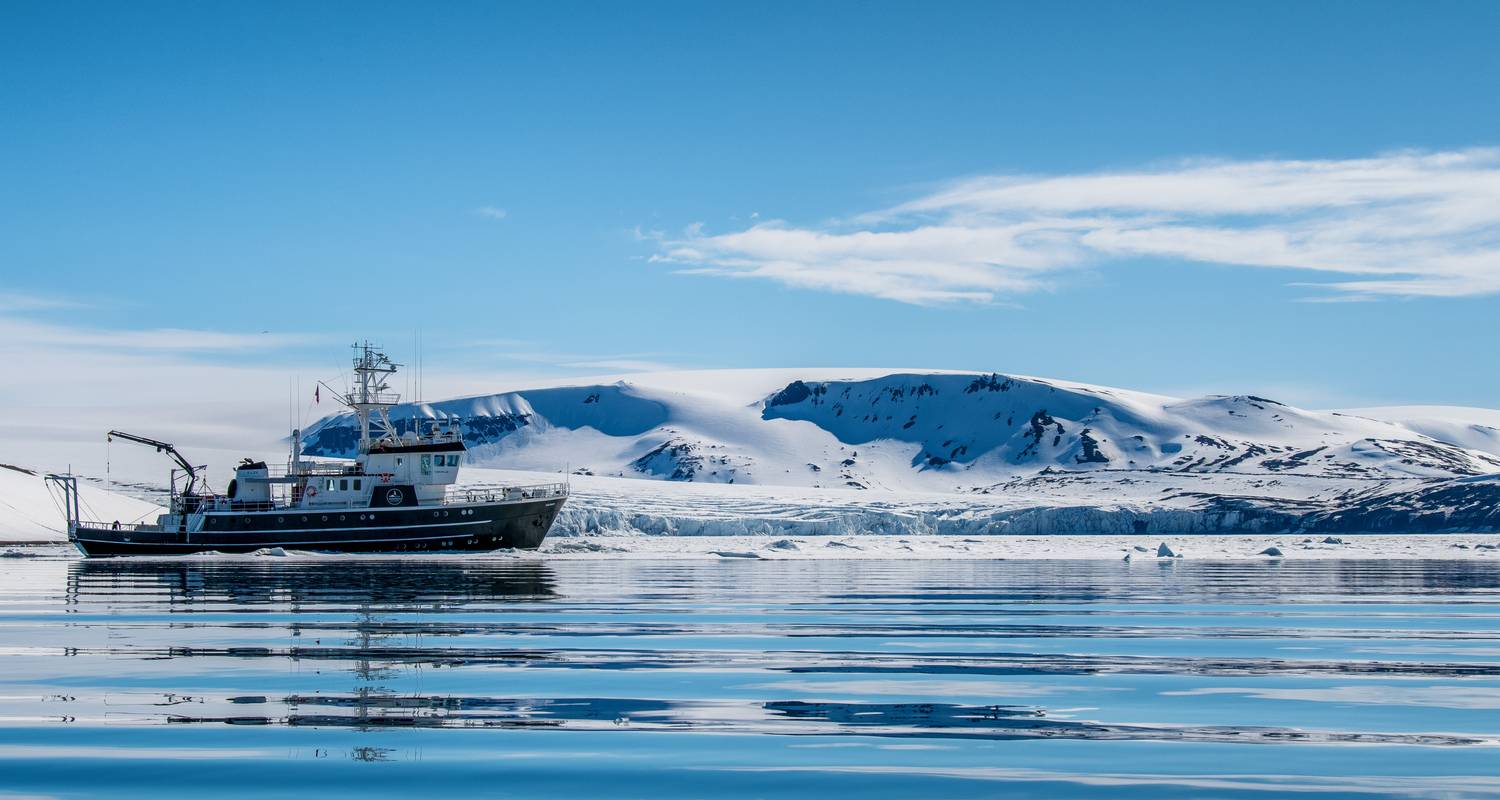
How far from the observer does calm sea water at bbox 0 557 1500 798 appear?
23.2ft

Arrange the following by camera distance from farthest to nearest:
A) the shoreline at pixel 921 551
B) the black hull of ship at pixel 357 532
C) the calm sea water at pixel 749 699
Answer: the black hull of ship at pixel 357 532 → the shoreline at pixel 921 551 → the calm sea water at pixel 749 699

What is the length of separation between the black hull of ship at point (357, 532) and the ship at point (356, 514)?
4cm

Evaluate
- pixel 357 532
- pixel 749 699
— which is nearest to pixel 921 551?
pixel 357 532

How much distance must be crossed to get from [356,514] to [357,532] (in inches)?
27.7

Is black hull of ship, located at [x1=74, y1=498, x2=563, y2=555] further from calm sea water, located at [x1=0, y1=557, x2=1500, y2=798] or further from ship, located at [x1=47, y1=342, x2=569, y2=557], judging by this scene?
calm sea water, located at [x1=0, y1=557, x2=1500, y2=798]

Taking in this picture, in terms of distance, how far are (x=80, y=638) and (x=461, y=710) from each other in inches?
278

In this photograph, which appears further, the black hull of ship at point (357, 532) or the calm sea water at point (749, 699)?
the black hull of ship at point (357, 532)

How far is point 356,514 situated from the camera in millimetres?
55406

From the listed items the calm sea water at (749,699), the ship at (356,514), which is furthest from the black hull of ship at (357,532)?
the calm sea water at (749,699)

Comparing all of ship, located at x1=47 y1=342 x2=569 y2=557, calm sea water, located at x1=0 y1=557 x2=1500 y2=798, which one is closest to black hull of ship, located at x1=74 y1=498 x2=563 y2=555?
ship, located at x1=47 y1=342 x2=569 y2=557

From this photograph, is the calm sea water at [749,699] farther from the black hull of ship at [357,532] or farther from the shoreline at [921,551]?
the black hull of ship at [357,532]

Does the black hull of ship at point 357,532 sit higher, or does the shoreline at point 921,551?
the black hull of ship at point 357,532

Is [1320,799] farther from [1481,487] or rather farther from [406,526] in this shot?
[1481,487]

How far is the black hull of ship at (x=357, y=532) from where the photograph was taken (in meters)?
55.3
